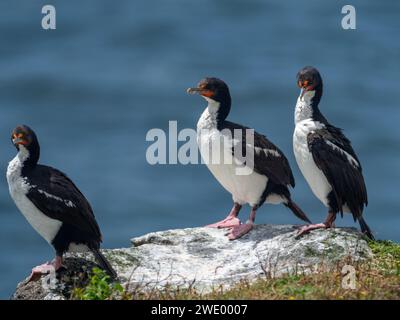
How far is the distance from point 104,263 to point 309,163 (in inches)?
107

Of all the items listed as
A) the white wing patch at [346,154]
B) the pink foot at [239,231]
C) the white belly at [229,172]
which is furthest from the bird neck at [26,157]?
the white wing patch at [346,154]

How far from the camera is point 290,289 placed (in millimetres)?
14445

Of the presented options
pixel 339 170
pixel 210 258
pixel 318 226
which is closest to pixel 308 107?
pixel 339 170

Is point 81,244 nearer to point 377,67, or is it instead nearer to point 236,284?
point 236,284

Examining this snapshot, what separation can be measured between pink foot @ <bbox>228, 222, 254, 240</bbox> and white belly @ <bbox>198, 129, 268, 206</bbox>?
17.0 inches

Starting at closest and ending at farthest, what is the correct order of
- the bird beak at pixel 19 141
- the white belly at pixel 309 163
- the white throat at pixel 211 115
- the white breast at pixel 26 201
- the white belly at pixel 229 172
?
the white breast at pixel 26 201 < the bird beak at pixel 19 141 < the white belly at pixel 309 163 < the white belly at pixel 229 172 < the white throat at pixel 211 115

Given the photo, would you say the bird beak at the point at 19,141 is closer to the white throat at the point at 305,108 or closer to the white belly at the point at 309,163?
the white belly at the point at 309,163

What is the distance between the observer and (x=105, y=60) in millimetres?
36375

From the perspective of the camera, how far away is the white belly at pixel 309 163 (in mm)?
16969

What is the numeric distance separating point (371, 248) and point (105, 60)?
813 inches

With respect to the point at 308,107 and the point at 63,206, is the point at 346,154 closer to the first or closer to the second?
the point at 308,107

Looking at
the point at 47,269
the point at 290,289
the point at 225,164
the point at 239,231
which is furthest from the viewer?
the point at 225,164

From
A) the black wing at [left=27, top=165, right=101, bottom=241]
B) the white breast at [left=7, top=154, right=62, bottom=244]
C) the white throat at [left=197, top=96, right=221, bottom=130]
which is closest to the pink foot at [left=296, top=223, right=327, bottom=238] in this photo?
the white throat at [left=197, top=96, right=221, bottom=130]

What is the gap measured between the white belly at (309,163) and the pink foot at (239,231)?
2.87 ft
